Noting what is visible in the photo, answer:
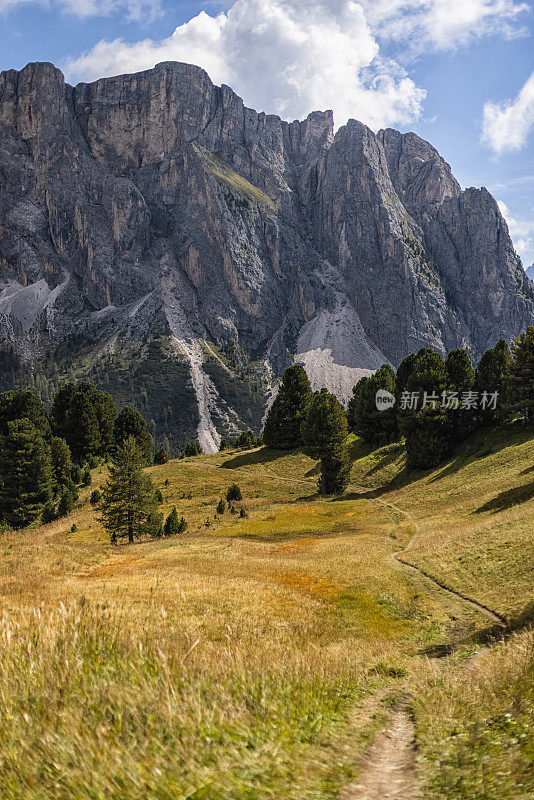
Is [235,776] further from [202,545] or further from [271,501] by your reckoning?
[271,501]

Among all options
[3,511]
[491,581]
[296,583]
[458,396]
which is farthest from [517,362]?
[3,511]

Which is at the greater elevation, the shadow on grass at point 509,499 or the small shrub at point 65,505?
the shadow on grass at point 509,499

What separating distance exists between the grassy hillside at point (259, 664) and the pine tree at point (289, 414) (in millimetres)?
51056

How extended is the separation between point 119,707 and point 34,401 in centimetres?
7757

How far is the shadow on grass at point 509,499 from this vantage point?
112 ft

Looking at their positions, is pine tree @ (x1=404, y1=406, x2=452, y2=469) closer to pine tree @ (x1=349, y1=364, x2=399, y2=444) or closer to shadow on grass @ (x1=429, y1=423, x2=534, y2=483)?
shadow on grass @ (x1=429, y1=423, x2=534, y2=483)

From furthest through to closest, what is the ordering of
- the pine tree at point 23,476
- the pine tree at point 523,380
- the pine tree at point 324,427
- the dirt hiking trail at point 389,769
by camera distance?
the pine tree at point 324,427
the pine tree at point 523,380
the pine tree at point 23,476
the dirt hiking trail at point 389,769

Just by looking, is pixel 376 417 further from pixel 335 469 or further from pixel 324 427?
pixel 335 469

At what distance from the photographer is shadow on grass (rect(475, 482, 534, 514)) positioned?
34031 mm

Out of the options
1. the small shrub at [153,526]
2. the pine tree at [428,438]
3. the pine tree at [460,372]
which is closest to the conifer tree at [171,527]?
the small shrub at [153,526]

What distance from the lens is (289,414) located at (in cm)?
8700

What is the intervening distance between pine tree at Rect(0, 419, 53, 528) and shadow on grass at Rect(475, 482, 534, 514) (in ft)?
166

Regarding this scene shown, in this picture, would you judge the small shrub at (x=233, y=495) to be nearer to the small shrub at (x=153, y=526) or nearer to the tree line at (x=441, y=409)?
the tree line at (x=441, y=409)

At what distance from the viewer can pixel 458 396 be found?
210ft
